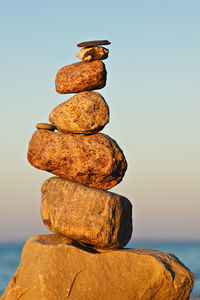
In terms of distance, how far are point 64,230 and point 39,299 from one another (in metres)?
2.21

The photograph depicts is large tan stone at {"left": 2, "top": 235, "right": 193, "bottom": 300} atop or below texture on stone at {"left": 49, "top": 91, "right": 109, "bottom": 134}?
below

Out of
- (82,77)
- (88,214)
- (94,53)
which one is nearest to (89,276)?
(88,214)

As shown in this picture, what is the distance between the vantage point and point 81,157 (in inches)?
603

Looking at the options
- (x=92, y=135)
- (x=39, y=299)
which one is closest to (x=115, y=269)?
(x=39, y=299)

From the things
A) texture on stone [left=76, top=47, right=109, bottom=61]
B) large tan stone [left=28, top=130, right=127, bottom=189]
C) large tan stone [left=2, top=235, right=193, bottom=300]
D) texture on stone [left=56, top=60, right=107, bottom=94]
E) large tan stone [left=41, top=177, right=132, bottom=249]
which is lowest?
large tan stone [left=2, top=235, right=193, bottom=300]

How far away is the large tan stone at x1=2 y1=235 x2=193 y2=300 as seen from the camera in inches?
560

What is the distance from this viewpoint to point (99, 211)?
1484 cm

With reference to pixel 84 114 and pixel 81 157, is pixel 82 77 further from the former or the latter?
pixel 81 157

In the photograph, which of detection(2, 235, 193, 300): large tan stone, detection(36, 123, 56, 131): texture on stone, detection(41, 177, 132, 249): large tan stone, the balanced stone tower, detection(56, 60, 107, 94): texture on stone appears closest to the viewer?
detection(2, 235, 193, 300): large tan stone

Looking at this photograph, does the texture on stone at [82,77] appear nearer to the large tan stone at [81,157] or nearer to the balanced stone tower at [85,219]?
the balanced stone tower at [85,219]

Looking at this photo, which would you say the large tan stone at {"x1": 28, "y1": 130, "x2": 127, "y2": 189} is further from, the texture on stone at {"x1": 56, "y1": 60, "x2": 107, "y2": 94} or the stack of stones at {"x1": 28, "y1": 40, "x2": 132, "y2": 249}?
the texture on stone at {"x1": 56, "y1": 60, "x2": 107, "y2": 94}

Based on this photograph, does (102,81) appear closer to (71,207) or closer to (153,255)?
(71,207)

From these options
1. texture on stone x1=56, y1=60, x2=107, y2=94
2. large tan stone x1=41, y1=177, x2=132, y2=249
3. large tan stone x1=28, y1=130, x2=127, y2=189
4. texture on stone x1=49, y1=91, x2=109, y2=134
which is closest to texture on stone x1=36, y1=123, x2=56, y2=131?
large tan stone x1=28, y1=130, x2=127, y2=189

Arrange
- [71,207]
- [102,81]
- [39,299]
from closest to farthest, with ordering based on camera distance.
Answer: [39,299] → [71,207] → [102,81]
